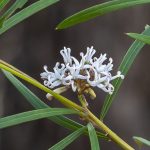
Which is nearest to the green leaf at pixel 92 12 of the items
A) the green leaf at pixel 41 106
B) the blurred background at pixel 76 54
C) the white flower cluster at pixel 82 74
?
the white flower cluster at pixel 82 74

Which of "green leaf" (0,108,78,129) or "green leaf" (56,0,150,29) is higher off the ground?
"green leaf" (56,0,150,29)

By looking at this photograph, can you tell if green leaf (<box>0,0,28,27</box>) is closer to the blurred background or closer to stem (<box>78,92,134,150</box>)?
stem (<box>78,92,134,150</box>)

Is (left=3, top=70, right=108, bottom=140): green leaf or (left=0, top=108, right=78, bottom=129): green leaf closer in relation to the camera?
(left=0, top=108, right=78, bottom=129): green leaf

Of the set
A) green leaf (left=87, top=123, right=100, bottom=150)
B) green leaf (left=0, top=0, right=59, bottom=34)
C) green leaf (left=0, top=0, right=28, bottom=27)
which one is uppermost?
green leaf (left=0, top=0, right=28, bottom=27)

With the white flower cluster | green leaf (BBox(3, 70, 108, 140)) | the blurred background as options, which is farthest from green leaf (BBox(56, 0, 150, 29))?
the blurred background

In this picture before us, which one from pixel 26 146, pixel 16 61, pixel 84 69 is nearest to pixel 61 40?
pixel 16 61

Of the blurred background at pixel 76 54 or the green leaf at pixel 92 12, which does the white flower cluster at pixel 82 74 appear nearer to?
the green leaf at pixel 92 12

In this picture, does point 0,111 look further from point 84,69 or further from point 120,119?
point 84,69

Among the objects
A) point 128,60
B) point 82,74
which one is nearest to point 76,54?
point 128,60

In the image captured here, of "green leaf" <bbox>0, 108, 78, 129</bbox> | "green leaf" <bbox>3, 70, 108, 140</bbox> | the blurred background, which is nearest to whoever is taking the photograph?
"green leaf" <bbox>0, 108, 78, 129</bbox>
